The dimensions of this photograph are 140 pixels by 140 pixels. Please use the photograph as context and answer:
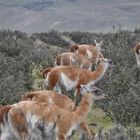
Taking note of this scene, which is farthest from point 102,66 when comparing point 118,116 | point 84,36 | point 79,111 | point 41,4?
point 41,4

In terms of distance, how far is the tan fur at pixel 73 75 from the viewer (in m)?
14.6

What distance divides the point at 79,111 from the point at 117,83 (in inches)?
200

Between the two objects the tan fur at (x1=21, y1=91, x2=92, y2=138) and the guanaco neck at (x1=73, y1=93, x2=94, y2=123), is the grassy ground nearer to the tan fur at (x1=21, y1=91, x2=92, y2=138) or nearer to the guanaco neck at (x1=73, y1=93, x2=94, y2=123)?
the tan fur at (x1=21, y1=91, x2=92, y2=138)

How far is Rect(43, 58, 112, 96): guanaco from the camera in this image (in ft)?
47.9

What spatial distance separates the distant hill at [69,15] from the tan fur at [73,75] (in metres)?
71.9

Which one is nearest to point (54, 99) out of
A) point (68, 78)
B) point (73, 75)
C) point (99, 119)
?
point (99, 119)

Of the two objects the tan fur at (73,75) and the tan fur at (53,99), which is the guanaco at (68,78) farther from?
the tan fur at (53,99)

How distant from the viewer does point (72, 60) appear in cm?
1911

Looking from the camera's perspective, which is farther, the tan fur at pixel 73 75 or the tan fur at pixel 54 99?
the tan fur at pixel 73 75

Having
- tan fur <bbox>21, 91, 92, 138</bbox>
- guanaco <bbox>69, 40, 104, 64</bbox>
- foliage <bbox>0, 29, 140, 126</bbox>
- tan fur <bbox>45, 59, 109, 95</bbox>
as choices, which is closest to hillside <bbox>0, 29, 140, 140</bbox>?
foliage <bbox>0, 29, 140, 126</bbox>

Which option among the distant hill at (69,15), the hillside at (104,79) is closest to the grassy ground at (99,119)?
the hillside at (104,79)

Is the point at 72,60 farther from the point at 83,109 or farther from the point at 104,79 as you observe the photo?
the point at 83,109

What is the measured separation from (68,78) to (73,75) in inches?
7.2

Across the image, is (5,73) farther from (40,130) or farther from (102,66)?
(40,130)
